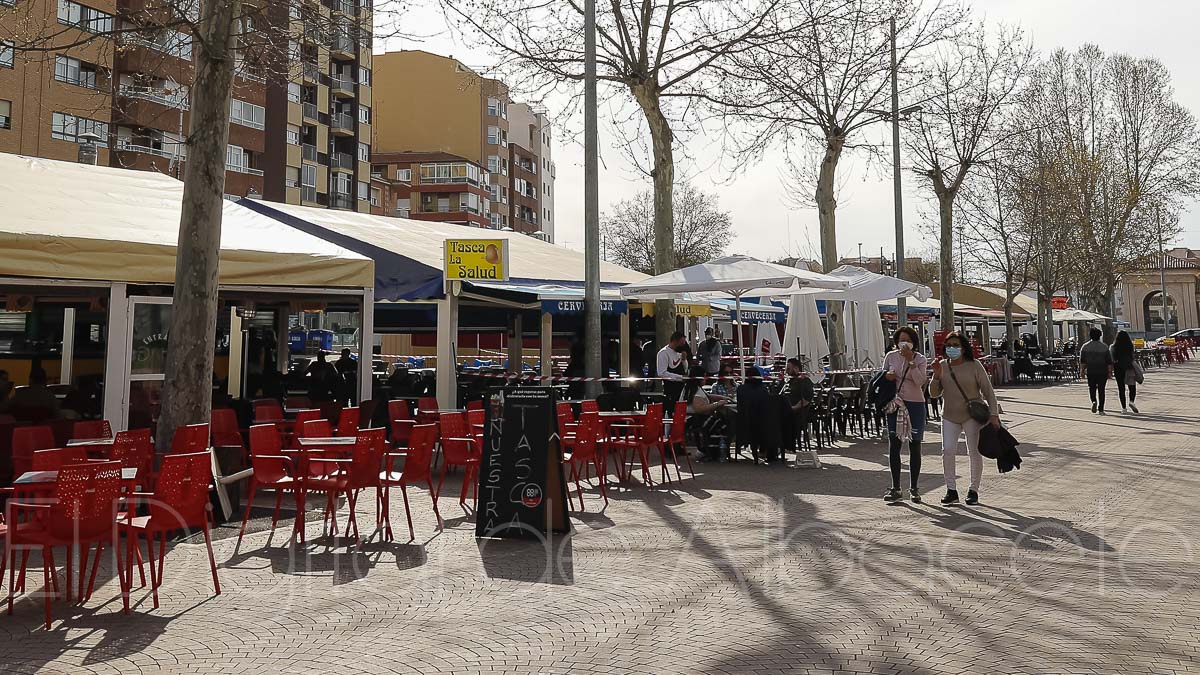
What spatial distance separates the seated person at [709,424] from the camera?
43.8 feet

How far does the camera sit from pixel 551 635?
17.4ft

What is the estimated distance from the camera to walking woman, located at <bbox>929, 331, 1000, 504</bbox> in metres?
9.27

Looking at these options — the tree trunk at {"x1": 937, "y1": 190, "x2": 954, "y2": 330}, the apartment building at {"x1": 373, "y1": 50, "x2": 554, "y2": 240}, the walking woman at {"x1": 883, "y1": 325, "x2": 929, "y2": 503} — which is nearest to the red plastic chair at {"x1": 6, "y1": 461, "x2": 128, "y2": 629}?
the walking woman at {"x1": 883, "y1": 325, "x2": 929, "y2": 503}

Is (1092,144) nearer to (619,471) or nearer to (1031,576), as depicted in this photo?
(619,471)

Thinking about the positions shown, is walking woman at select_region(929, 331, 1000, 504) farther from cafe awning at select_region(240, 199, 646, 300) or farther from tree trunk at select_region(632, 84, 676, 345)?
tree trunk at select_region(632, 84, 676, 345)

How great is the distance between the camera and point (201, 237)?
8.77 metres

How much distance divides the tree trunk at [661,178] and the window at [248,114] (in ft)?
121

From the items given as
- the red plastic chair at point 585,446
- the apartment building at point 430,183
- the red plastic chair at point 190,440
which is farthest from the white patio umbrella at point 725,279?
the apartment building at point 430,183

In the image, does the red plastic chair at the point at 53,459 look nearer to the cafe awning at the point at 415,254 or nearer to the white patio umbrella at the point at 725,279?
the cafe awning at the point at 415,254

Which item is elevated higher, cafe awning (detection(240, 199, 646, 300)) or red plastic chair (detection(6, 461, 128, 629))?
cafe awning (detection(240, 199, 646, 300))

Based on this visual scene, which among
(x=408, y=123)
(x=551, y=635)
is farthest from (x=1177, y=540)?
(x=408, y=123)

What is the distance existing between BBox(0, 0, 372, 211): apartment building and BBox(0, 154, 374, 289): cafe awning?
0.71 m

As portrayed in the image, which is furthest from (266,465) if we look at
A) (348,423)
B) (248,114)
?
(248,114)

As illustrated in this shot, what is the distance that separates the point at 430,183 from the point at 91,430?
6868 centimetres
